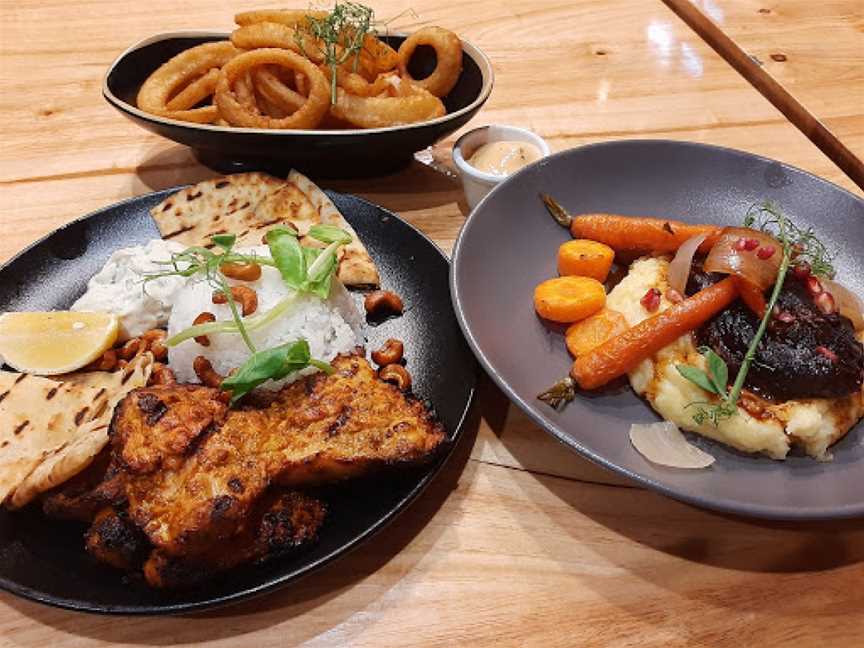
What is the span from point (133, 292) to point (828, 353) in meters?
1.74

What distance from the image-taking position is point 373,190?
8.86 feet

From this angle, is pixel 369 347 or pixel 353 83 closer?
pixel 369 347

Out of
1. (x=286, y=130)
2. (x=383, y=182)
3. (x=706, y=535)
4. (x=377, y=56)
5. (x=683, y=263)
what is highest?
(x=377, y=56)

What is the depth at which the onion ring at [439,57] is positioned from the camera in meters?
2.66

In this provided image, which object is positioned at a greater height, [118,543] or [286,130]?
[286,130]

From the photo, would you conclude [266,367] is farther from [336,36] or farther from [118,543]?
[336,36]

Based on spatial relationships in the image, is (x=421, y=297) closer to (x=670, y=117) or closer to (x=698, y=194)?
(x=698, y=194)

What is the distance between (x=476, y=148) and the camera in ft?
8.52

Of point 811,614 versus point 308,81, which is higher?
point 308,81

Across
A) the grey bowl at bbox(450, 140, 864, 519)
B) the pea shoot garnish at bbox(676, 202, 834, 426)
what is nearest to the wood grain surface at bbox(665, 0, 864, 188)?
the grey bowl at bbox(450, 140, 864, 519)

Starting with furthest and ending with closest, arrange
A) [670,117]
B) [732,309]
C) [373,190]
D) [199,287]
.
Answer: [670,117], [373,190], [199,287], [732,309]

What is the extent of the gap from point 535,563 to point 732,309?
0.80 meters

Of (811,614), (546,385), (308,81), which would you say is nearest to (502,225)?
(546,385)

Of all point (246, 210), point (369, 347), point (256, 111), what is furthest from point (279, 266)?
point (256, 111)
